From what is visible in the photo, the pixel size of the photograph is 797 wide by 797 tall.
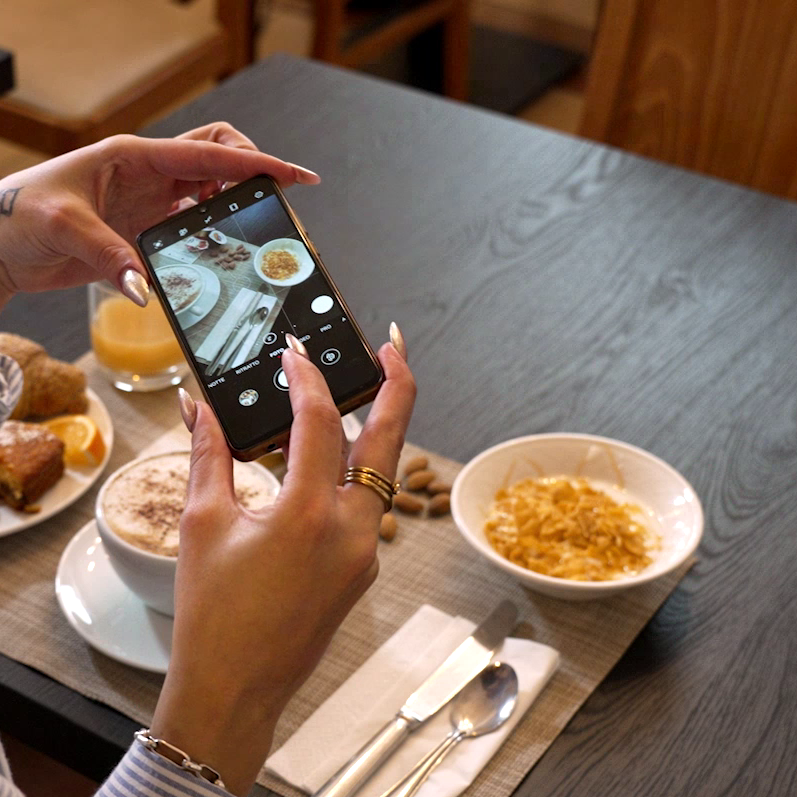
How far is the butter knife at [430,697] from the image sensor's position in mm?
717

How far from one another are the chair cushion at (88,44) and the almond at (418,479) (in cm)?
165

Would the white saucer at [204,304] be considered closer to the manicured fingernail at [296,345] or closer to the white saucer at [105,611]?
the manicured fingernail at [296,345]

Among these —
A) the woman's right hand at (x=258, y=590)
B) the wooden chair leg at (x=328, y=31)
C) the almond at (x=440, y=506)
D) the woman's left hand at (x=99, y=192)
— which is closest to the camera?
the woman's right hand at (x=258, y=590)

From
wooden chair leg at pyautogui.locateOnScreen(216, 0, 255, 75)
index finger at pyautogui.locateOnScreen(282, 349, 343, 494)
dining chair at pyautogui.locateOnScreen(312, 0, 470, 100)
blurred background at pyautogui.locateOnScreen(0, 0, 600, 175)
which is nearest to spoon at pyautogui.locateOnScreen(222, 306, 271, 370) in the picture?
index finger at pyautogui.locateOnScreen(282, 349, 343, 494)

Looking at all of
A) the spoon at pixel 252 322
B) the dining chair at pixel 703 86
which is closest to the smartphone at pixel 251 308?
the spoon at pixel 252 322

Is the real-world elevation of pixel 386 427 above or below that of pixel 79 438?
above

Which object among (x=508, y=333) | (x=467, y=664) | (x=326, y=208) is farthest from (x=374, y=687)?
(x=326, y=208)

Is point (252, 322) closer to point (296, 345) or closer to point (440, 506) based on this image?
point (296, 345)

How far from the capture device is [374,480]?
68cm

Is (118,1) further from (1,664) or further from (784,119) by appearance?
(1,664)

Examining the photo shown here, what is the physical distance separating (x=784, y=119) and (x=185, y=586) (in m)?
1.42

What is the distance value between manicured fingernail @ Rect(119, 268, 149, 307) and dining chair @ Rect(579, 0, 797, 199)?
1200 millimetres

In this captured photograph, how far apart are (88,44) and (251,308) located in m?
1.96

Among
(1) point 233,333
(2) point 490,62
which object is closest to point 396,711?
(1) point 233,333
